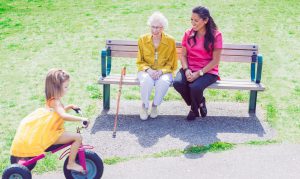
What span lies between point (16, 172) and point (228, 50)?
350 centimetres

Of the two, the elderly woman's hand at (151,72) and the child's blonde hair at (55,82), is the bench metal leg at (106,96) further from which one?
the child's blonde hair at (55,82)

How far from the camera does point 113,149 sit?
5832 mm

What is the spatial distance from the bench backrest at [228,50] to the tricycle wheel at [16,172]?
2813mm

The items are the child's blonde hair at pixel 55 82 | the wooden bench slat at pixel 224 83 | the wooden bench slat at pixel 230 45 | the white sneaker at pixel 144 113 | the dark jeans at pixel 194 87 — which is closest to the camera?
the child's blonde hair at pixel 55 82

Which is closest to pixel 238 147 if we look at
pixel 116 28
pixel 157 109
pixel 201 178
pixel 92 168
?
pixel 201 178

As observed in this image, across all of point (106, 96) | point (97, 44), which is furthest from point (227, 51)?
point (97, 44)

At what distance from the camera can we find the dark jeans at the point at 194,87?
637cm

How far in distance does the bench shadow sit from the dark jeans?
280 millimetres

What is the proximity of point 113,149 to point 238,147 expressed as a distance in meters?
1.44

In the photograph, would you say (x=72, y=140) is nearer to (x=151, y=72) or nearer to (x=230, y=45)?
(x=151, y=72)

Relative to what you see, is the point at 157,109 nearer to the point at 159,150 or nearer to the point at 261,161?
the point at 159,150

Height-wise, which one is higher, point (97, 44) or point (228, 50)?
point (228, 50)

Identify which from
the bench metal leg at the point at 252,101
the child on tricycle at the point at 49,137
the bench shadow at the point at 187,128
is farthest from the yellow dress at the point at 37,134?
the bench metal leg at the point at 252,101

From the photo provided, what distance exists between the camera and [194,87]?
6.36m
